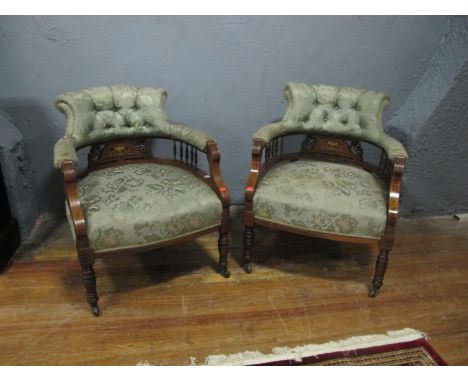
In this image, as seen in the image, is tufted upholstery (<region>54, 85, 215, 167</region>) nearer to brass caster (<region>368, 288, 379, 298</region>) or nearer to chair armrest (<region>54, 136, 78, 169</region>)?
chair armrest (<region>54, 136, 78, 169</region>)

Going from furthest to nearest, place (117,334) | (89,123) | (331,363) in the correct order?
(89,123), (117,334), (331,363)

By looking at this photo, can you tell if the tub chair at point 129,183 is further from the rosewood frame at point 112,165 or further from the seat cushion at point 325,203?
the seat cushion at point 325,203

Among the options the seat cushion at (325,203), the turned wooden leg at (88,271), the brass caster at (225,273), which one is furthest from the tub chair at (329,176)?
the turned wooden leg at (88,271)

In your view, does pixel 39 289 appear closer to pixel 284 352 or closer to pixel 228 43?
pixel 284 352

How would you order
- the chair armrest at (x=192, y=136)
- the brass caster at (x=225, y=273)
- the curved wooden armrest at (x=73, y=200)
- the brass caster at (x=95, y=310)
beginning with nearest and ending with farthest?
the curved wooden armrest at (x=73, y=200) < the brass caster at (x=95, y=310) < the chair armrest at (x=192, y=136) < the brass caster at (x=225, y=273)

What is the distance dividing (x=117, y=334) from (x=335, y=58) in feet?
6.56

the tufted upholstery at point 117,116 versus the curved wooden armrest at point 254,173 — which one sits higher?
the tufted upholstery at point 117,116

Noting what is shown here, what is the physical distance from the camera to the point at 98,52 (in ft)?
7.28

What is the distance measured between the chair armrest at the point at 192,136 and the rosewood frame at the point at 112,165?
0.11ft

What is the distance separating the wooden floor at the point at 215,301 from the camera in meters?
1.70

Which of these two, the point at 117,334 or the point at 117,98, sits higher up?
the point at 117,98

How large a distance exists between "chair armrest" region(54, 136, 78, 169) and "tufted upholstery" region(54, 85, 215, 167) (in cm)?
5

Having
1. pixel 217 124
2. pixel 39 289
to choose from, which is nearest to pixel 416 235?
pixel 217 124

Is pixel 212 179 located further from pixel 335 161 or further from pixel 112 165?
pixel 335 161
